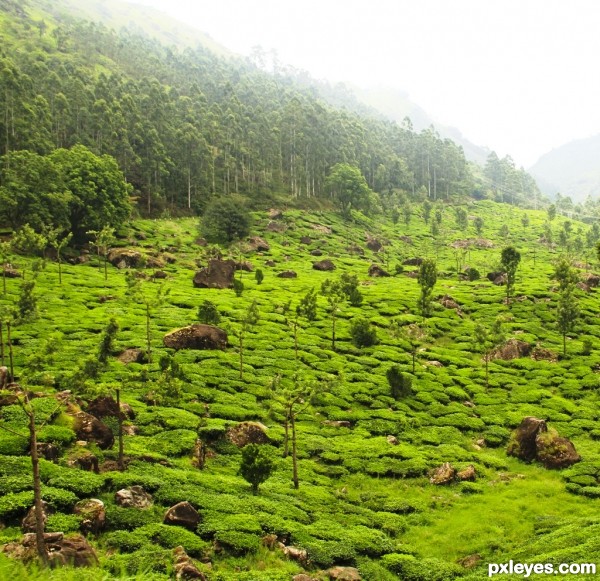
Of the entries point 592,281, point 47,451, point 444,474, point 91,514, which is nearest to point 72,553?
point 91,514

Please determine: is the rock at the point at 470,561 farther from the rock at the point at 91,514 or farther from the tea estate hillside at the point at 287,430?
the rock at the point at 91,514

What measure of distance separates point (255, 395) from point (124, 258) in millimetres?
53190

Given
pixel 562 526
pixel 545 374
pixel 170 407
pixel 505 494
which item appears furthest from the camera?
pixel 545 374

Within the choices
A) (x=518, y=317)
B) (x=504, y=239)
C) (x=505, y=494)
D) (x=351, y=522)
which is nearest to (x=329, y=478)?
(x=351, y=522)

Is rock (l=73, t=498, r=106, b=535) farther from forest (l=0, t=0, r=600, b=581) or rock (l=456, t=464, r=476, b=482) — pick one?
rock (l=456, t=464, r=476, b=482)

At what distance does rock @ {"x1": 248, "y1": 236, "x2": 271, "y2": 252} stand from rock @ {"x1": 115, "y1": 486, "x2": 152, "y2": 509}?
87836 mm

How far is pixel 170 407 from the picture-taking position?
125 feet

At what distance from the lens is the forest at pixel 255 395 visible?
23.8 meters

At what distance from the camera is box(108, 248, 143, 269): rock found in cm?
8687

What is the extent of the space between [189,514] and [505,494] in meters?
21.0

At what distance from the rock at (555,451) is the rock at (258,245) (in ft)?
266

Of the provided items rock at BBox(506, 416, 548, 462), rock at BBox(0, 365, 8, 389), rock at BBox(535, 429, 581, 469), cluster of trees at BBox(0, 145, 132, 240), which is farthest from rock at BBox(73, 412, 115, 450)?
cluster of trees at BBox(0, 145, 132, 240)

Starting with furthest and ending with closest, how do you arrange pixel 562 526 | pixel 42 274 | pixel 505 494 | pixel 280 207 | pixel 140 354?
pixel 280 207, pixel 42 274, pixel 140 354, pixel 505 494, pixel 562 526

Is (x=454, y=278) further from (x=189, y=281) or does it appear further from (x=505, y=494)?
(x=505, y=494)
